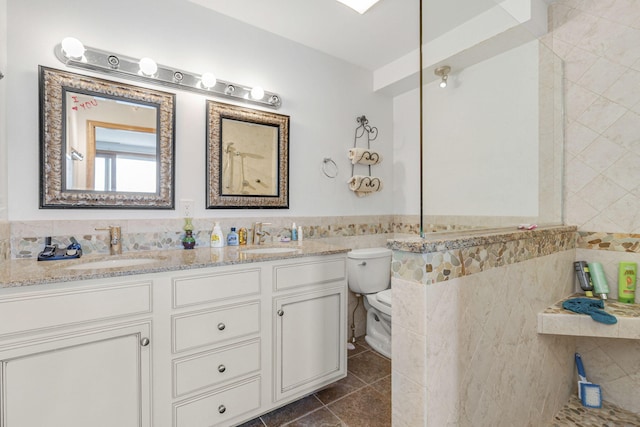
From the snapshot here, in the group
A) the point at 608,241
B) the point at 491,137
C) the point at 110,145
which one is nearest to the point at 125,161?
the point at 110,145

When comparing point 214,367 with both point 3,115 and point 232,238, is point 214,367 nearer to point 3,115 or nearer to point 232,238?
point 232,238

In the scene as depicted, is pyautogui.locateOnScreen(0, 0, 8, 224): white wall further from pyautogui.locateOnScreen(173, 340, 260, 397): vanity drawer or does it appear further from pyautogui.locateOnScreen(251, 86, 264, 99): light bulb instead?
pyautogui.locateOnScreen(251, 86, 264, 99): light bulb

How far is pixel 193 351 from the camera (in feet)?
4.33

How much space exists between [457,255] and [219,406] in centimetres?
131

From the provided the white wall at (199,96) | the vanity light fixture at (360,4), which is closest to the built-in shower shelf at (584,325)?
the white wall at (199,96)

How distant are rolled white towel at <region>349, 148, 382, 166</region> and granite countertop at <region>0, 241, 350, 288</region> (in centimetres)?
102

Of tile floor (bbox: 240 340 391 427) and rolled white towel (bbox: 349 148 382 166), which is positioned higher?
rolled white towel (bbox: 349 148 382 166)

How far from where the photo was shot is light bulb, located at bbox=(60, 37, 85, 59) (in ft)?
4.67

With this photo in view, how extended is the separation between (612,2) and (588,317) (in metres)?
1.81

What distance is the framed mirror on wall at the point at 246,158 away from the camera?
189 centimetres

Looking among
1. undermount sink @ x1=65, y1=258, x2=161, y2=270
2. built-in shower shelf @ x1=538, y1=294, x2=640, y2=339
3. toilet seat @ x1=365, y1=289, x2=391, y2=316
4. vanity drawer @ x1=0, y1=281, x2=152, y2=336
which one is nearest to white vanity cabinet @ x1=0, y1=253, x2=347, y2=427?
vanity drawer @ x1=0, y1=281, x2=152, y2=336

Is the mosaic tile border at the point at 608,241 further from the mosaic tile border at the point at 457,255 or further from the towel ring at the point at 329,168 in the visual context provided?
the towel ring at the point at 329,168

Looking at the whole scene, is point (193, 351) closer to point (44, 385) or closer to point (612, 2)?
point (44, 385)

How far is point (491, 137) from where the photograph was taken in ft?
5.07
